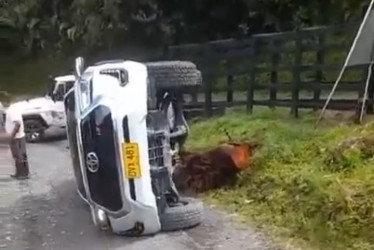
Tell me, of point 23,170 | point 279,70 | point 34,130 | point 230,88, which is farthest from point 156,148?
point 34,130

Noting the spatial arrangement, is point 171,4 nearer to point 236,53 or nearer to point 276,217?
point 236,53

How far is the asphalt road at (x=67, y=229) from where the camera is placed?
724 cm

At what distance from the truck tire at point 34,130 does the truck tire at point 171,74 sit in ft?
32.2

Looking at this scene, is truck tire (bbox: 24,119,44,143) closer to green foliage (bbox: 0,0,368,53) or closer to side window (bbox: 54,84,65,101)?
side window (bbox: 54,84,65,101)

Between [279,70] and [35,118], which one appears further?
[35,118]

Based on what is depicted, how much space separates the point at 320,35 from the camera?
468 inches

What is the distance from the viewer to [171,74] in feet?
27.5

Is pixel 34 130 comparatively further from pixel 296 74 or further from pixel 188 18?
pixel 296 74

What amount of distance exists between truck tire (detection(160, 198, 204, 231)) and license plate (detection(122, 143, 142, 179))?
55 cm

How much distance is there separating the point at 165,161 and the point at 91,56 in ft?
48.6

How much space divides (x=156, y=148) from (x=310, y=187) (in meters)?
1.56

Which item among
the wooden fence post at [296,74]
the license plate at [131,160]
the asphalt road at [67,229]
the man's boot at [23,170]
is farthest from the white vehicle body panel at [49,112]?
the license plate at [131,160]

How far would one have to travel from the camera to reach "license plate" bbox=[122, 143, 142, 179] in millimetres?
7438

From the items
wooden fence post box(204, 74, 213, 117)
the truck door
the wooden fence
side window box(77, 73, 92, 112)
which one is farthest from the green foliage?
side window box(77, 73, 92, 112)
